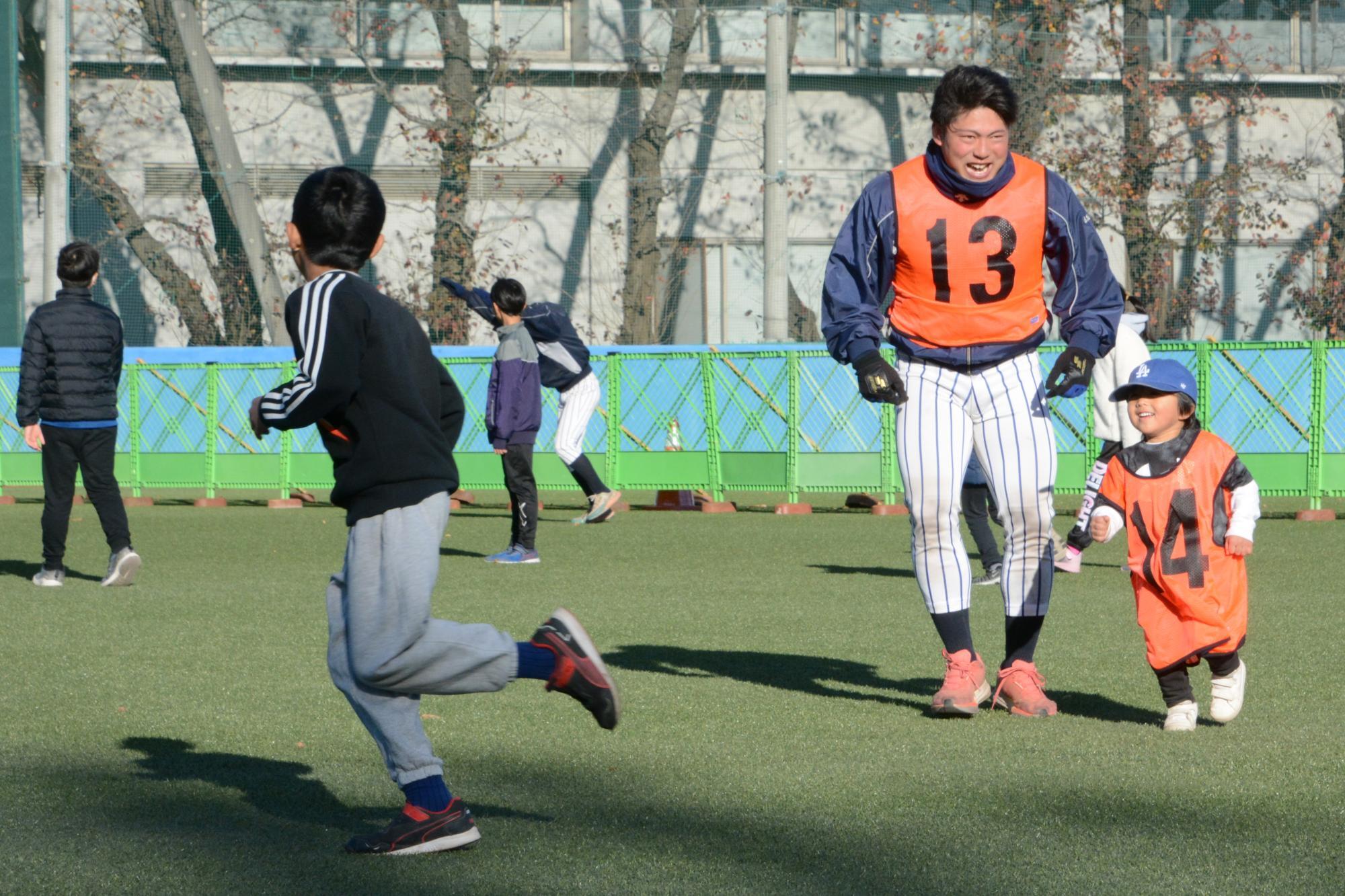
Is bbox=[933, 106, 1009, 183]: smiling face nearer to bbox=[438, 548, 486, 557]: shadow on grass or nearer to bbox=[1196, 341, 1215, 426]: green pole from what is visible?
bbox=[438, 548, 486, 557]: shadow on grass

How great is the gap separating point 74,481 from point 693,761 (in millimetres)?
5615

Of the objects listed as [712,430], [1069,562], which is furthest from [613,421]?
[1069,562]

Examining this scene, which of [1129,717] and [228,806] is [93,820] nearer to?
[228,806]

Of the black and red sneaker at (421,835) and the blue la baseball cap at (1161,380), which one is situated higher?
the blue la baseball cap at (1161,380)

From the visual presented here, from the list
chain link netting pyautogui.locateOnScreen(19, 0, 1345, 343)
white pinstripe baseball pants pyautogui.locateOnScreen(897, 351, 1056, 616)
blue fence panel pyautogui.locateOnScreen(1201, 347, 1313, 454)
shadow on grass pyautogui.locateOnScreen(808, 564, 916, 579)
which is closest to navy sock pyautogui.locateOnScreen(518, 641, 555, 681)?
white pinstripe baseball pants pyautogui.locateOnScreen(897, 351, 1056, 616)

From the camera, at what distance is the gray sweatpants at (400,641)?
363 cm

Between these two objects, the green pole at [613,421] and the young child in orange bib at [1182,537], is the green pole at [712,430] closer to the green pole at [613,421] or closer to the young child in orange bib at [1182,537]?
the green pole at [613,421]

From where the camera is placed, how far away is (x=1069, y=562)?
9.71 m

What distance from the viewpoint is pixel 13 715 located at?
17.6ft

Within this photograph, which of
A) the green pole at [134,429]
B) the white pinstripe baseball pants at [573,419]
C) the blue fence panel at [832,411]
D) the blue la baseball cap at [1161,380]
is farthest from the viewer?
the green pole at [134,429]

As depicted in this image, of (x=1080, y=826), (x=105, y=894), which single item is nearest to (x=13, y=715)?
(x=105, y=894)

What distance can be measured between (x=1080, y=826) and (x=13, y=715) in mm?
3273

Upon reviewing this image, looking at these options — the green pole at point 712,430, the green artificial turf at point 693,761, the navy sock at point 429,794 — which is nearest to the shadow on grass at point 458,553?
the green artificial turf at point 693,761

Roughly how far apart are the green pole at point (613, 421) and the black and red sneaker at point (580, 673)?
43.0 ft
